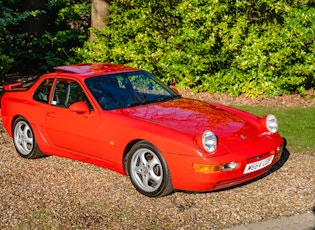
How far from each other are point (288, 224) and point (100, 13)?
10376 mm

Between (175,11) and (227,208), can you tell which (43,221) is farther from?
(175,11)

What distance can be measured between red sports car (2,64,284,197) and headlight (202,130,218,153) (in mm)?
11

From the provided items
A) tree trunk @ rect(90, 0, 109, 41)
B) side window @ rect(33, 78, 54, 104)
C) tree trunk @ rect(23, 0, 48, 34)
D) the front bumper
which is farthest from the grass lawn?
tree trunk @ rect(23, 0, 48, 34)

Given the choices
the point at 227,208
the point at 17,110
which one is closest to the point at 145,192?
the point at 227,208

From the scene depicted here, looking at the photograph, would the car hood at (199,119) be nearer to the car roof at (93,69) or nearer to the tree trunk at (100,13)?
the car roof at (93,69)

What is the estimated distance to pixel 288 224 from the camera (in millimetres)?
5035

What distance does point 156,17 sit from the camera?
1305 centimetres

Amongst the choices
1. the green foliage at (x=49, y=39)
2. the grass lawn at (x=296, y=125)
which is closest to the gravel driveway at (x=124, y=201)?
the grass lawn at (x=296, y=125)

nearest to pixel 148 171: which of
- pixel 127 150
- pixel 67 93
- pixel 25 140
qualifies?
pixel 127 150

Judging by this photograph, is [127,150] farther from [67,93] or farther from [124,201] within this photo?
[67,93]

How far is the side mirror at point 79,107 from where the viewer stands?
6316mm

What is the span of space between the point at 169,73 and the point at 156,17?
1510 mm

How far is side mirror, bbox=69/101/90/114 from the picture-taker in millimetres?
6316

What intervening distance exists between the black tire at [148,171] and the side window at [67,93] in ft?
3.63
